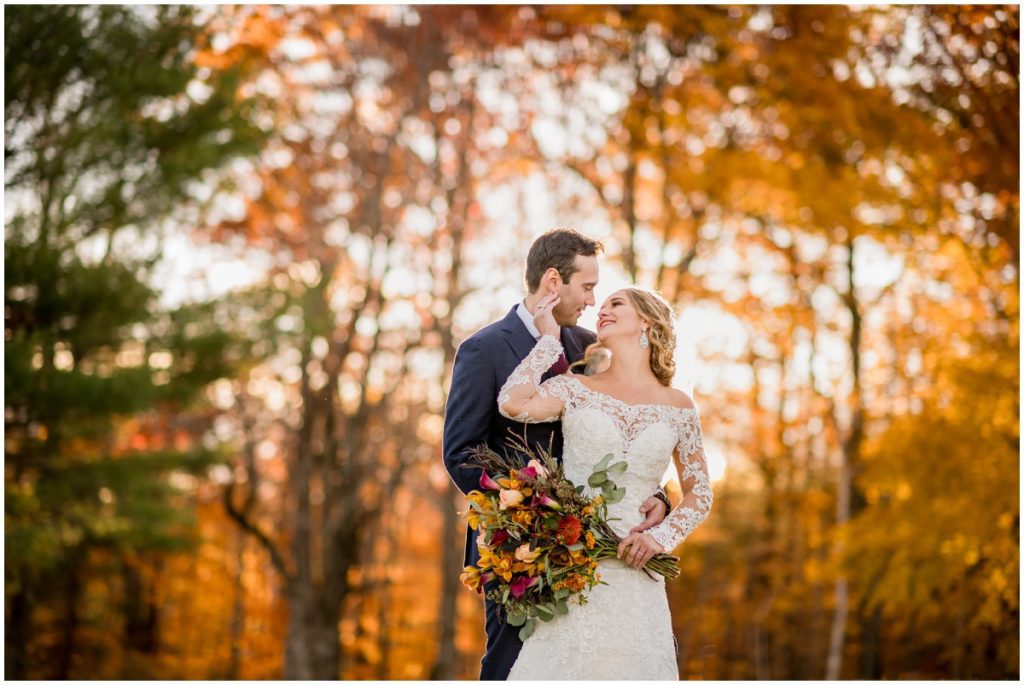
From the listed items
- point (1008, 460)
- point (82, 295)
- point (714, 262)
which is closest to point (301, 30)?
point (82, 295)

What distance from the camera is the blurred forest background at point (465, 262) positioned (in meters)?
8.22

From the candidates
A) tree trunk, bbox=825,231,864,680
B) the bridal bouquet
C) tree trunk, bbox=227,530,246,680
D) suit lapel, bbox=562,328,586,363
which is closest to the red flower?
the bridal bouquet

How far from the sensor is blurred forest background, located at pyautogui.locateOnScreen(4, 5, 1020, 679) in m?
8.22

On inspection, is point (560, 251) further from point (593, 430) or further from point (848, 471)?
point (848, 471)

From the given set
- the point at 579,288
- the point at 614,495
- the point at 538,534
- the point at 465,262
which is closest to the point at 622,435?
the point at 614,495

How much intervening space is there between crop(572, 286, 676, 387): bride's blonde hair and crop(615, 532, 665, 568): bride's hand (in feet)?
1.96

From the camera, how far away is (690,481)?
363 centimetres

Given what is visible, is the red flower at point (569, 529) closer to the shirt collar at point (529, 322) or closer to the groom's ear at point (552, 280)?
the shirt collar at point (529, 322)

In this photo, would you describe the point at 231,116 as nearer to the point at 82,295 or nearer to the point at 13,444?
the point at 82,295

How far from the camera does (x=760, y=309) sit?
15406 millimetres

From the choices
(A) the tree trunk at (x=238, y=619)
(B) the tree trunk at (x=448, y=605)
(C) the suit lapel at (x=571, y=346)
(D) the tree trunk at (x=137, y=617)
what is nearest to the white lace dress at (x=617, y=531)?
(C) the suit lapel at (x=571, y=346)

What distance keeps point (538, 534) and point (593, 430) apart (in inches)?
16.2

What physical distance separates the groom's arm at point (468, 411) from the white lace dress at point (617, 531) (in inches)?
4.8

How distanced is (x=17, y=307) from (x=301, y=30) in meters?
5.30
